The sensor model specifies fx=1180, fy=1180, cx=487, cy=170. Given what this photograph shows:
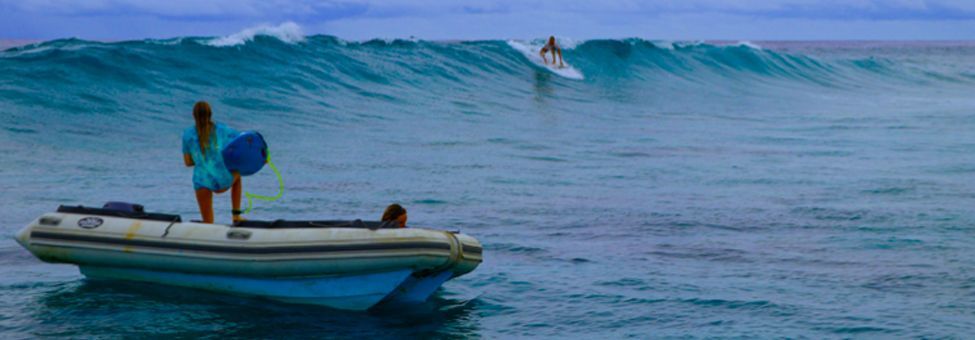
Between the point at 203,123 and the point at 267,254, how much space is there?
49.2 inches

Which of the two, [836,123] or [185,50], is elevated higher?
[185,50]

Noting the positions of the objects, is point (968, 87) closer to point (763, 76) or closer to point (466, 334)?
point (763, 76)

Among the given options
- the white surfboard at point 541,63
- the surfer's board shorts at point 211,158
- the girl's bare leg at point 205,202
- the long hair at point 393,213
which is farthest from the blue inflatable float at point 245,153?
the white surfboard at point 541,63

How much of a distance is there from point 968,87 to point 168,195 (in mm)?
35730

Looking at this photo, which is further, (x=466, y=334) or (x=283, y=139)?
(x=283, y=139)

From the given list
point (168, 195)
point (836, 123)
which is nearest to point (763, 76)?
point (836, 123)

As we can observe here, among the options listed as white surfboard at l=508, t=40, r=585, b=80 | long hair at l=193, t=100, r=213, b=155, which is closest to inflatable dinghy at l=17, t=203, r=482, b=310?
long hair at l=193, t=100, r=213, b=155

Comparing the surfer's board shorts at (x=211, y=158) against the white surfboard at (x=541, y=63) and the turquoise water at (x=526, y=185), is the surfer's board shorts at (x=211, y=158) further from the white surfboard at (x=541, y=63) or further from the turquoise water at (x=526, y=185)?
the white surfboard at (x=541, y=63)

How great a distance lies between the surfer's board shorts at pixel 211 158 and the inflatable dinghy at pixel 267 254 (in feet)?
1.45

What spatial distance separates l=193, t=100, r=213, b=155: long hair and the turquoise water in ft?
→ 3.58

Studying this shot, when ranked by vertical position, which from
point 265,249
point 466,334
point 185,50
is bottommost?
point 466,334

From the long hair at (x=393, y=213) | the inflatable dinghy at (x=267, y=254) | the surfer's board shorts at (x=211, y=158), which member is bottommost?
the inflatable dinghy at (x=267, y=254)

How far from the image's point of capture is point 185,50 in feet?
88.1

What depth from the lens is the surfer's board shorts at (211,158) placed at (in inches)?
340
